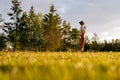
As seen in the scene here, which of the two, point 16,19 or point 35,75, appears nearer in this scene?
point 35,75

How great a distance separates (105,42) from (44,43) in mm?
32973

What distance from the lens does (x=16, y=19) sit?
93.8 m

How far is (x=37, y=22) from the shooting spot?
326 ft

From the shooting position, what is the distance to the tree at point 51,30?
3447 inches

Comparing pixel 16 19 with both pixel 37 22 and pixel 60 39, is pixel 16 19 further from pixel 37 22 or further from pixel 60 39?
pixel 60 39

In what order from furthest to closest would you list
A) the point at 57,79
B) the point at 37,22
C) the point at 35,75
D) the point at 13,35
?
the point at 37,22 < the point at 13,35 < the point at 35,75 < the point at 57,79

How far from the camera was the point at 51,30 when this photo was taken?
8756cm

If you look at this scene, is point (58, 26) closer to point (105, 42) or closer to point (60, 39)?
point (60, 39)

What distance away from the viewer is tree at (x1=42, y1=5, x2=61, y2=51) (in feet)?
287

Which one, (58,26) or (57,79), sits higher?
(58,26)

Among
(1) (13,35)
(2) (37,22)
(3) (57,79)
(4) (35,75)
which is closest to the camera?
(3) (57,79)

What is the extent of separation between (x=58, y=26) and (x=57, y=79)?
3424 inches

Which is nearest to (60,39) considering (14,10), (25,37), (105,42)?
(25,37)

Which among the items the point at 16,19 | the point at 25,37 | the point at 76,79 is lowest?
the point at 76,79
